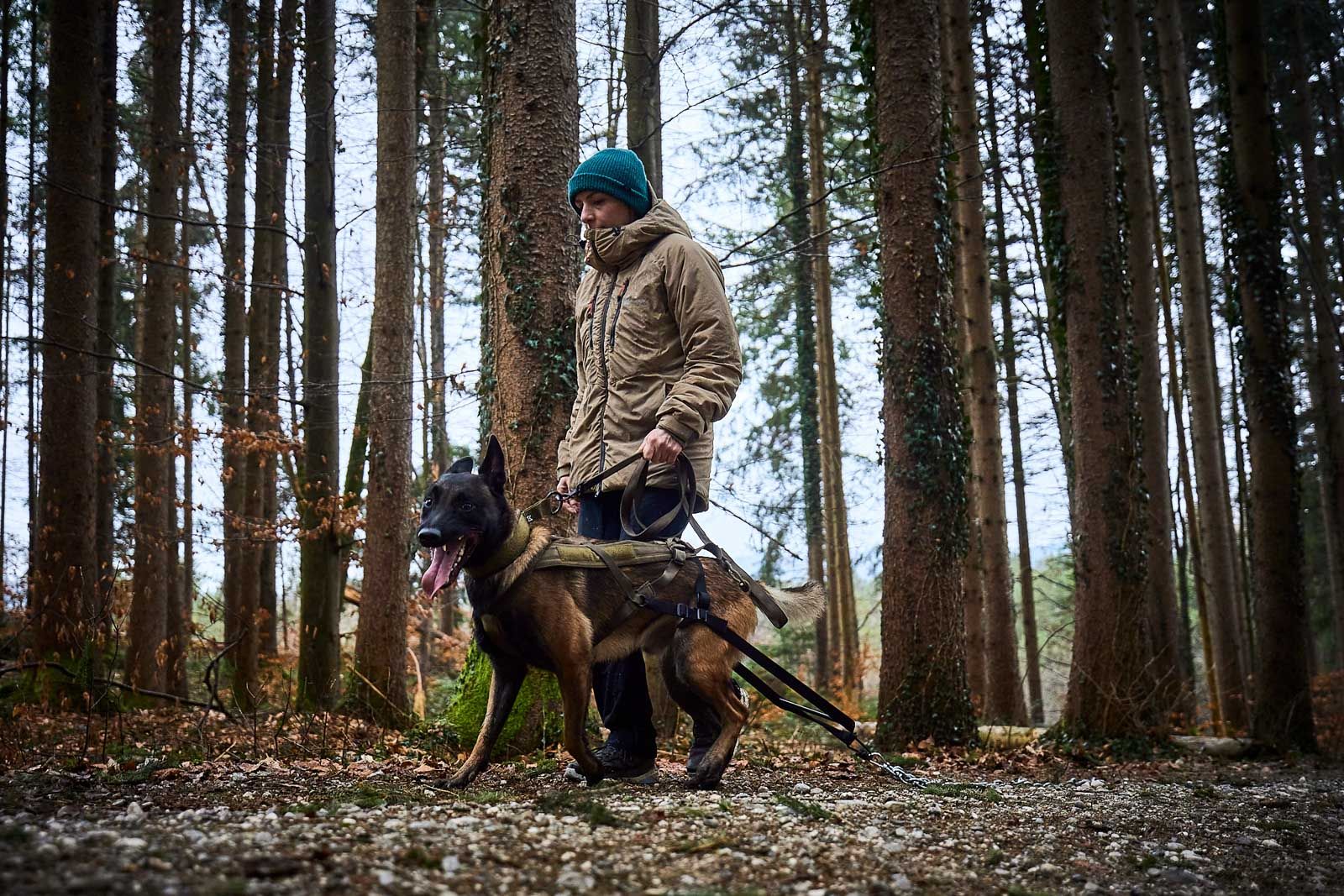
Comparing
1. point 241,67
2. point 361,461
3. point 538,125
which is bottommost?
point 361,461

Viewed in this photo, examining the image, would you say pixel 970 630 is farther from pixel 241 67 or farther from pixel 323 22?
pixel 241 67

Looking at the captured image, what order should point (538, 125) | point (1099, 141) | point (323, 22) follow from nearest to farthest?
point (538, 125)
point (1099, 141)
point (323, 22)

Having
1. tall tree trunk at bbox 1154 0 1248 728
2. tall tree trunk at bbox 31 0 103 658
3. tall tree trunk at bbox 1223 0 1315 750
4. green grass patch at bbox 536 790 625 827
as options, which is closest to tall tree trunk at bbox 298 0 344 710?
tall tree trunk at bbox 31 0 103 658

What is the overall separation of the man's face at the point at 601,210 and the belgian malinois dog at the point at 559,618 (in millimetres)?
1342

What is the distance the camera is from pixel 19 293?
795 inches

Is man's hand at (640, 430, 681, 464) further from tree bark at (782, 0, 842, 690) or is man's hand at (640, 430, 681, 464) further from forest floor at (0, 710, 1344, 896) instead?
tree bark at (782, 0, 842, 690)

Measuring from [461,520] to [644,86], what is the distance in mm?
7661

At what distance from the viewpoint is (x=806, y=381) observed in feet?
68.7

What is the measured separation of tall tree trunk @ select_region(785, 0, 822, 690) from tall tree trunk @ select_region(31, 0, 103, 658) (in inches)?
451

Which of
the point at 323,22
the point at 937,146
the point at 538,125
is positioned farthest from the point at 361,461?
the point at 937,146

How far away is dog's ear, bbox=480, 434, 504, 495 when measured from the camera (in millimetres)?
4469

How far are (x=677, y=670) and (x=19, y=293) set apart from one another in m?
21.0

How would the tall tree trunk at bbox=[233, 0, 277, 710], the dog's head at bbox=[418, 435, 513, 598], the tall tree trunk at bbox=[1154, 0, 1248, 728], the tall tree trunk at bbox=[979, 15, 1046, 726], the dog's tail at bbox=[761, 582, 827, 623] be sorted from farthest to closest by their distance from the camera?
the tall tree trunk at bbox=[979, 15, 1046, 726], the tall tree trunk at bbox=[233, 0, 277, 710], the tall tree trunk at bbox=[1154, 0, 1248, 728], the dog's tail at bbox=[761, 582, 827, 623], the dog's head at bbox=[418, 435, 513, 598]

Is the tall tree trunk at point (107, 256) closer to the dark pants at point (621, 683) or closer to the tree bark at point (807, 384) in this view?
the dark pants at point (621, 683)
